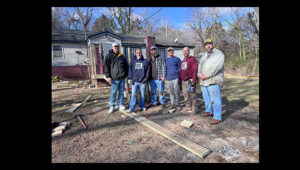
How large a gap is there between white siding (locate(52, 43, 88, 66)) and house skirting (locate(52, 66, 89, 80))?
376 millimetres

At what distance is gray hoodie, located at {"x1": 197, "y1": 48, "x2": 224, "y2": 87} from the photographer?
9.95ft

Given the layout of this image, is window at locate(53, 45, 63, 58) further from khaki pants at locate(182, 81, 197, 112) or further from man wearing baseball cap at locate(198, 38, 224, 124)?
man wearing baseball cap at locate(198, 38, 224, 124)

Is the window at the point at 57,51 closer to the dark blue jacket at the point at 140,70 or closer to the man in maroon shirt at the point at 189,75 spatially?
the dark blue jacket at the point at 140,70

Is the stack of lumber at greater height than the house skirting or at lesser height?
lesser

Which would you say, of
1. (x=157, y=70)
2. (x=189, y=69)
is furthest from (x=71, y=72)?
(x=189, y=69)

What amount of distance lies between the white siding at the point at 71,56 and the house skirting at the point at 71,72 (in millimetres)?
376

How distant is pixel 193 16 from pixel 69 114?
1822 cm

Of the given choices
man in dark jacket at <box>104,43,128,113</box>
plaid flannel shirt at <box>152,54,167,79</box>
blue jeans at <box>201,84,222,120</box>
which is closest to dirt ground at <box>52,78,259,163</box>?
blue jeans at <box>201,84,222,120</box>

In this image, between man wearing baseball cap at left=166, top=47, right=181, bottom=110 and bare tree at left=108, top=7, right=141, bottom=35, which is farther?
bare tree at left=108, top=7, right=141, bottom=35

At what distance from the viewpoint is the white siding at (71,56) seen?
12.1 metres

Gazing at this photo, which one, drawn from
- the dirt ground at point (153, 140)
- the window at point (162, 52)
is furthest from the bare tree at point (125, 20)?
the dirt ground at point (153, 140)

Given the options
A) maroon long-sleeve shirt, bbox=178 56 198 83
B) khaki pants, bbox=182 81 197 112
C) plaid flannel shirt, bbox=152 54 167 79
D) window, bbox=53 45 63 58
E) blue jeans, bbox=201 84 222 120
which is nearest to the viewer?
blue jeans, bbox=201 84 222 120

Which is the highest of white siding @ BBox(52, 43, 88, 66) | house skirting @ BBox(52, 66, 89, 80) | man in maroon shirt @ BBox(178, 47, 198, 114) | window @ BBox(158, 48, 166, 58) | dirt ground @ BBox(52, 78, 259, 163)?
window @ BBox(158, 48, 166, 58)
